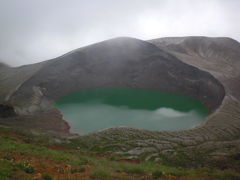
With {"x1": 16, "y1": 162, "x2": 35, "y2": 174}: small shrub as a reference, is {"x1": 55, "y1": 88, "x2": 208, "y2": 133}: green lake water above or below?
below

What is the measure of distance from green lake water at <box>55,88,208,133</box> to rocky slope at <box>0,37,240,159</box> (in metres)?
3.72

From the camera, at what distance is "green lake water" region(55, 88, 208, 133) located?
4997 centimetres

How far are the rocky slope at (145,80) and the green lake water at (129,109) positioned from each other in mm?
3721

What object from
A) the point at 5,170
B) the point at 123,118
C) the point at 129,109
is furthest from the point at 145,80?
the point at 5,170

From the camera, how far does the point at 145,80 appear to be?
89312mm

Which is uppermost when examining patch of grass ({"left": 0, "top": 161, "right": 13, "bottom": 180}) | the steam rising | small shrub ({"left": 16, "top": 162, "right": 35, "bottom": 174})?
patch of grass ({"left": 0, "top": 161, "right": 13, "bottom": 180})

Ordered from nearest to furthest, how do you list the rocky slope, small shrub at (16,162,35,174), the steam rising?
small shrub at (16,162,35,174)
the rocky slope
the steam rising

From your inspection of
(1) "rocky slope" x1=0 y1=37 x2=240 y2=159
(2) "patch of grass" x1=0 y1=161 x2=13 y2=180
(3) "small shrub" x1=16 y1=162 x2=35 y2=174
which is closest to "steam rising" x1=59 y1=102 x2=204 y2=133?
(1) "rocky slope" x1=0 y1=37 x2=240 y2=159

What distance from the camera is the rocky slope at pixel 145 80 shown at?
3700 cm

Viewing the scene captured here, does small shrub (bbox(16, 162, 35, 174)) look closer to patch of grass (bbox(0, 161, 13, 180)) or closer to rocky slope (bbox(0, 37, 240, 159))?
patch of grass (bbox(0, 161, 13, 180))

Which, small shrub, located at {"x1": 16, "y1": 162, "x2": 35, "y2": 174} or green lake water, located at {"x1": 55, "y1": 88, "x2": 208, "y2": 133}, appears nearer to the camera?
small shrub, located at {"x1": 16, "y1": 162, "x2": 35, "y2": 174}

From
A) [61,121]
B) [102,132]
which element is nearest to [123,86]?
[61,121]

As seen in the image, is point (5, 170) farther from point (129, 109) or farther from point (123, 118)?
point (129, 109)

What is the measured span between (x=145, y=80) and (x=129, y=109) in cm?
2942
